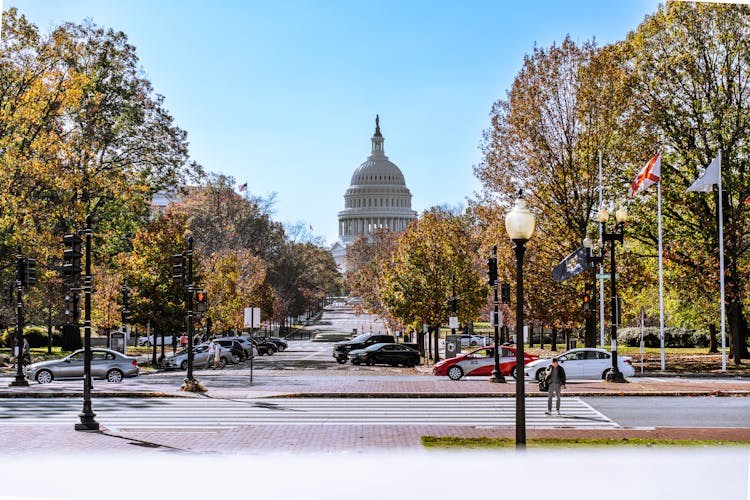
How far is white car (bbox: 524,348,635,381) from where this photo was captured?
3384 cm

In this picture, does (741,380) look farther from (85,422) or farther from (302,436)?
(85,422)

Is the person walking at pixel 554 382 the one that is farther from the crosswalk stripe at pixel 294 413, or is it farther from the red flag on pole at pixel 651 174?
the red flag on pole at pixel 651 174

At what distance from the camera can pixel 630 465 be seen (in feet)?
52.1

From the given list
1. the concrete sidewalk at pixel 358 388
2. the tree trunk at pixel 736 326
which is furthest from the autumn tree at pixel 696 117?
the concrete sidewalk at pixel 358 388

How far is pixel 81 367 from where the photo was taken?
34.8 metres

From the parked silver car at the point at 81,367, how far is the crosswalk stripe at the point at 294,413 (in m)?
7.17

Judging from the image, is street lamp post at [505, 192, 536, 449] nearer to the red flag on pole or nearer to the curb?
the curb

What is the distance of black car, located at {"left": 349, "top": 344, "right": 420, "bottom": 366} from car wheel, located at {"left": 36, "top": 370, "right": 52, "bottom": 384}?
18556mm

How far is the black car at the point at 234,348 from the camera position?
51.1 metres

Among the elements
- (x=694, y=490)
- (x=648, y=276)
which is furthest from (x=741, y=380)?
(x=694, y=490)

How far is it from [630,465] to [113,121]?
1582 inches

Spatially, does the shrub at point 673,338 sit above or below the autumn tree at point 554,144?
below

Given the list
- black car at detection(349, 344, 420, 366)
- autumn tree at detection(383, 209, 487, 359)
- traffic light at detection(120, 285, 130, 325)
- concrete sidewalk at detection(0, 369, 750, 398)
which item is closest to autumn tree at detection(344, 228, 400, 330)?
autumn tree at detection(383, 209, 487, 359)

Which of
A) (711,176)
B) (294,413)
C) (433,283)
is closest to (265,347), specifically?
(433,283)
